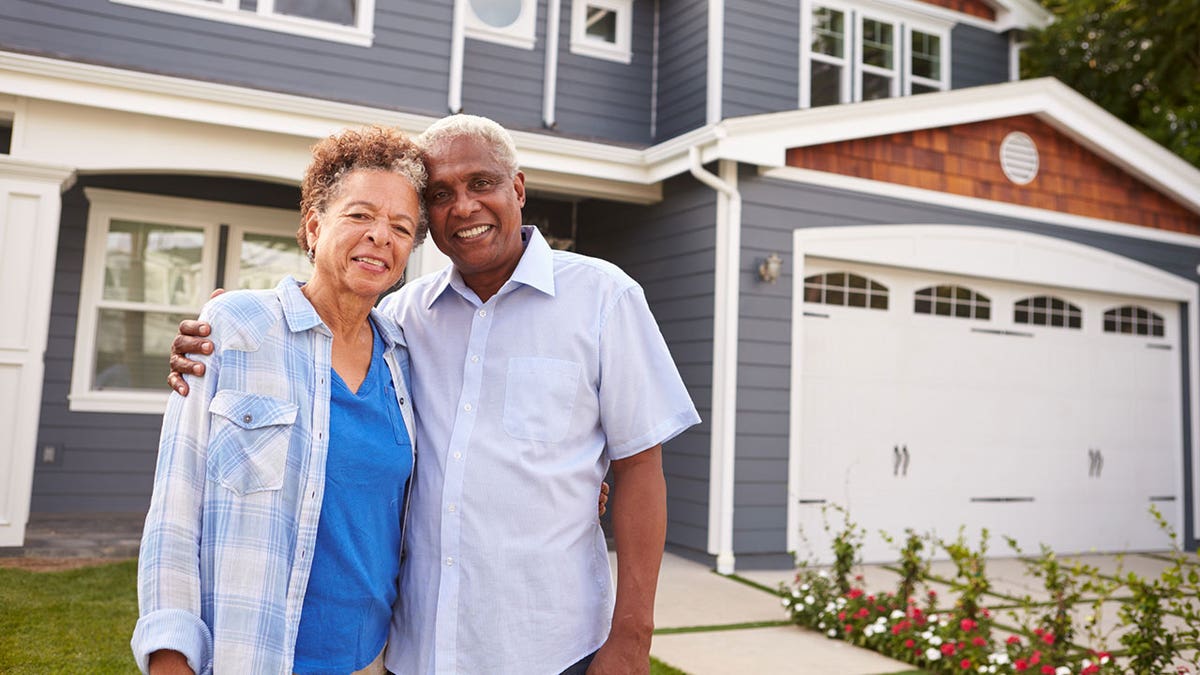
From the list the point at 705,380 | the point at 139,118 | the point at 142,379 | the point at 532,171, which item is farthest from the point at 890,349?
the point at 142,379

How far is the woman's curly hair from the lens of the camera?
5.90 feet

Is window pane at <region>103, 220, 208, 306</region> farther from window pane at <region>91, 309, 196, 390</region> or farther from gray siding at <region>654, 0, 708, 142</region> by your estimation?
gray siding at <region>654, 0, 708, 142</region>

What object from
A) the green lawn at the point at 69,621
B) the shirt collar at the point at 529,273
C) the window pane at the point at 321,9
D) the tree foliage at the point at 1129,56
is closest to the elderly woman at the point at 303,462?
the shirt collar at the point at 529,273

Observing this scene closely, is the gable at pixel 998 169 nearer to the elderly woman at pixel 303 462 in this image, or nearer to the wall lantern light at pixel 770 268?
the wall lantern light at pixel 770 268

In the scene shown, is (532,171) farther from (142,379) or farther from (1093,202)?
(1093,202)

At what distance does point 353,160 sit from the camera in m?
1.80

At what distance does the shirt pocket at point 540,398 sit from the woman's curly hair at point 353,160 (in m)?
0.43

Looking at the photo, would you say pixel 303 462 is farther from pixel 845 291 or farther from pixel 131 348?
pixel 131 348

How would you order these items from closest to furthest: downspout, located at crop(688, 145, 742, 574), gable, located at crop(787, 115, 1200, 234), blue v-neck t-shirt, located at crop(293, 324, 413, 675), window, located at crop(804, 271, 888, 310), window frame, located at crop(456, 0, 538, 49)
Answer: blue v-neck t-shirt, located at crop(293, 324, 413, 675) < downspout, located at crop(688, 145, 742, 574) < window, located at crop(804, 271, 888, 310) < gable, located at crop(787, 115, 1200, 234) < window frame, located at crop(456, 0, 538, 49)

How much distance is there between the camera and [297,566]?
157 cm

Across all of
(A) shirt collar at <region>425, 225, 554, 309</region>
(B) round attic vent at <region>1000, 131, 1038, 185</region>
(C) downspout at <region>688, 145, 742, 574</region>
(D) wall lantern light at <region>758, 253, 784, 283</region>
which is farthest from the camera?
(B) round attic vent at <region>1000, 131, 1038, 185</region>

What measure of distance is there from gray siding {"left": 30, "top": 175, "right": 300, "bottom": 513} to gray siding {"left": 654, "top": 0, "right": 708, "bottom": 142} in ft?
15.6

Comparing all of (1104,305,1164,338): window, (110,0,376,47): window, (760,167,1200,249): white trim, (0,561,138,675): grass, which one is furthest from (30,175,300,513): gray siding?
(1104,305,1164,338): window

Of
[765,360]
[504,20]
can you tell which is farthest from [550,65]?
[765,360]
